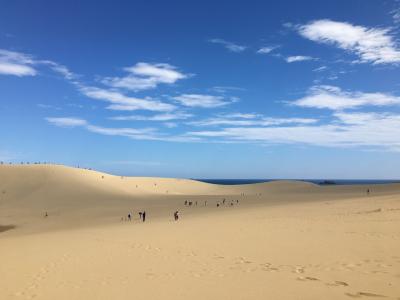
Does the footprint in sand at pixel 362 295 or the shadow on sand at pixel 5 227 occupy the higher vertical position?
the footprint in sand at pixel 362 295

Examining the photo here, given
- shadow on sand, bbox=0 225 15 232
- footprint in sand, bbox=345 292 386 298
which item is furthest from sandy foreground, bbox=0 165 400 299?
shadow on sand, bbox=0 225 15 232

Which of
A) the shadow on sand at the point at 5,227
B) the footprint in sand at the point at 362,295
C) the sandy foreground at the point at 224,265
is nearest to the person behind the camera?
the footprint in sand at the point at 362,295

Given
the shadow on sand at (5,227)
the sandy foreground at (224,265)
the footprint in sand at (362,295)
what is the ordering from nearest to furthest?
the footprint in sand at (362,295), the sandy foreground at (224,265), the shadow on sand at (5,227)

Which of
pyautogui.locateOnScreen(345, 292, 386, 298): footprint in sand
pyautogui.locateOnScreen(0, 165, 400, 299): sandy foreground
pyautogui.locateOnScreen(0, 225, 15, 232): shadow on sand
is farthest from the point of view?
pyautogui.locateOnScreen(0, 225, 15, 232): shadow on sand

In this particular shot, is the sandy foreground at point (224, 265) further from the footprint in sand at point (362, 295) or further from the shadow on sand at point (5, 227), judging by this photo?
the shadow on sand at point (5, 227)

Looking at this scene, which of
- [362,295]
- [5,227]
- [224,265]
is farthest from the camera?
[5,227]

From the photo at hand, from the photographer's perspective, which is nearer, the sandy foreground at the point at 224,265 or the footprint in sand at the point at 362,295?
the footprint in sand at the point at 362,295

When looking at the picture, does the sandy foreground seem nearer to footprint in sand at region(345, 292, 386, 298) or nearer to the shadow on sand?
footprint in sand at region(345, 292, 386, 298)

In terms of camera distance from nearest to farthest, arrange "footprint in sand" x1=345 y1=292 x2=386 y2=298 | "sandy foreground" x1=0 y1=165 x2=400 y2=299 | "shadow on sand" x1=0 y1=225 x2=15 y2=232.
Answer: "footprint in sand" x1=345 y1=292 x2=386 y2=298, "sandy foreground" x1=0 y1=165 x2=400 y2=299, "shadow on sand" x1=0 y1=225 x2=15 y2=232

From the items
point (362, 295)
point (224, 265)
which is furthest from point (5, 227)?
point (362, 295)

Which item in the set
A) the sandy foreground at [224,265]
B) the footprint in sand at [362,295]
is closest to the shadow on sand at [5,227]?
the sandy foreground at [224,265]

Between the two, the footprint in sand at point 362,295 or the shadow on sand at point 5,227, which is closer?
the footprint in sand at point 362,295

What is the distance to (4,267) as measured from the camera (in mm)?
12109

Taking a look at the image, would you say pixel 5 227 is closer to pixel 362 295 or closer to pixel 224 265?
pixel 224 265
